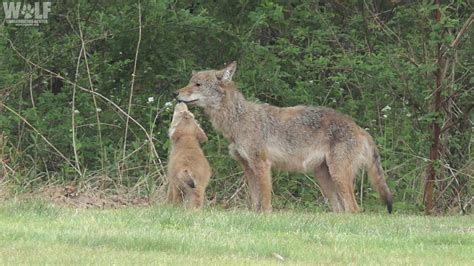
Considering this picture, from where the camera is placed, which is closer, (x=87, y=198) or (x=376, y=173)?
(x=376, y=173)

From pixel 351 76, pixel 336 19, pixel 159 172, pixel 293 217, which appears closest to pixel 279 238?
pixel 293 217

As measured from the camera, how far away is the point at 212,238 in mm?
10617

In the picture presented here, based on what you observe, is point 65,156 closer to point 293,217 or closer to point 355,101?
point 355,101

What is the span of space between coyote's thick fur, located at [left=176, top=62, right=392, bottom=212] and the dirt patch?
161 centimetres

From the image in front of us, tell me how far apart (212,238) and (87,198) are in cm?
570

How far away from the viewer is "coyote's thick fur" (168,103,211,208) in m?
14.4

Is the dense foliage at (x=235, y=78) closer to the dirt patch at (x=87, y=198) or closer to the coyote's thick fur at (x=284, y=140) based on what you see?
the dirt patch at (x=87, y=198)

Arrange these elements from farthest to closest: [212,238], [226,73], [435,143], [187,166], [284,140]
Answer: [435,143] → [226,73] → [284,140] → [187,166] → [212,238]

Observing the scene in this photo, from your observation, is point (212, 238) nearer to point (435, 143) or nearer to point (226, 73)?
point (226, 73)

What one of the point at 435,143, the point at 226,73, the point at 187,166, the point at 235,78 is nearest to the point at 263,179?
the point at 187,166

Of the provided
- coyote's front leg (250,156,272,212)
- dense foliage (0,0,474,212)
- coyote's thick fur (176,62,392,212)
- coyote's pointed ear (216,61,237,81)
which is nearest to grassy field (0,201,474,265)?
coyote's front leg (250,156,272,212)

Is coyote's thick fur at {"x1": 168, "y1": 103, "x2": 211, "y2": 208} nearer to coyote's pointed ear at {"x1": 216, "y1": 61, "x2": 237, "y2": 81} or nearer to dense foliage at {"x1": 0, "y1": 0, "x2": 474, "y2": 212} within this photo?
coyote's pointed ear at {"x1": 216, "y1": 61, "x2": 237, "y2": 81}

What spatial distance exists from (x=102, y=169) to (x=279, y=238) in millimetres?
6797

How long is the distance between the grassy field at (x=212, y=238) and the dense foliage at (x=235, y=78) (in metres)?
3.98
